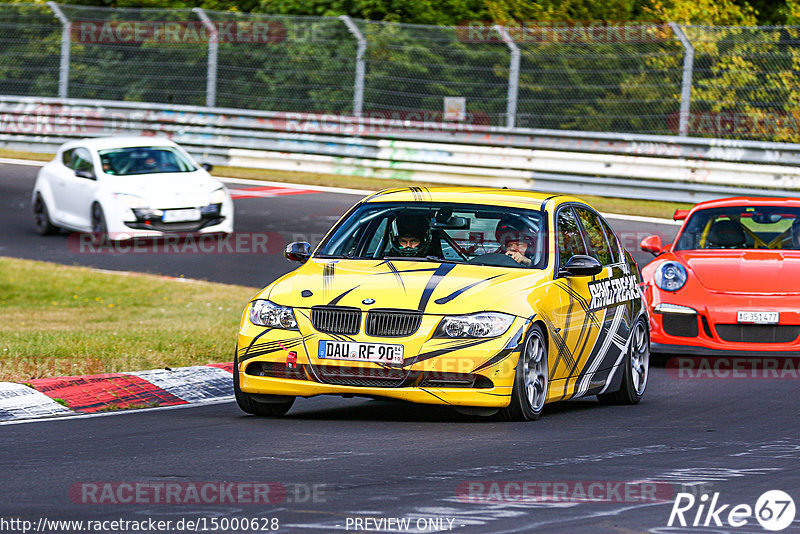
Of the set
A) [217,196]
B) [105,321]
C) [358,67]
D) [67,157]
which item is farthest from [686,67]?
[105,321]

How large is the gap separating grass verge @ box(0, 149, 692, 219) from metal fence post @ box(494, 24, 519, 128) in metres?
1.88

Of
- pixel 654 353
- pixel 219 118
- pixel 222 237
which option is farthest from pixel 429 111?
pixel 654 353

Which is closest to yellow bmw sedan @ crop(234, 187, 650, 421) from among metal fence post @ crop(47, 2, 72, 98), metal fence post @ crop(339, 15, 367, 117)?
metal fence post @ crop(339, 15, 367, 117)

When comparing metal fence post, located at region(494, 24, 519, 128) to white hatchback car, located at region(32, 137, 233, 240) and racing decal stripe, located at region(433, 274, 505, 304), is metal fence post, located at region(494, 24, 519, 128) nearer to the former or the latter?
white hatchback car, located at region(32, 137, 233, 240)

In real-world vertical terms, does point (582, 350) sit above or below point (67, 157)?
above

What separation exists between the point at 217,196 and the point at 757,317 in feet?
32.5

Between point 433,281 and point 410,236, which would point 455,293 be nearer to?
point 433,281

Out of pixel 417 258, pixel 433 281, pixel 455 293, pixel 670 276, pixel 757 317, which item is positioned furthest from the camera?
pixel 670 276

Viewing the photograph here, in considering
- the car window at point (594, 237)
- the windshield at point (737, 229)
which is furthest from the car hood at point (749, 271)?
the car window at point (594, 237)

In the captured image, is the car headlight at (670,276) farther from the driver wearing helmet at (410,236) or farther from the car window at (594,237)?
the driver wearing helmet at (410,236)

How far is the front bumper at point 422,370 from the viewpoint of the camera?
8812 millimetres

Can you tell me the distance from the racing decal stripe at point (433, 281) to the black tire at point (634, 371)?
204 centimetres

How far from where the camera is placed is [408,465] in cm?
752

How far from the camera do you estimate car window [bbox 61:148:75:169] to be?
22161mm
